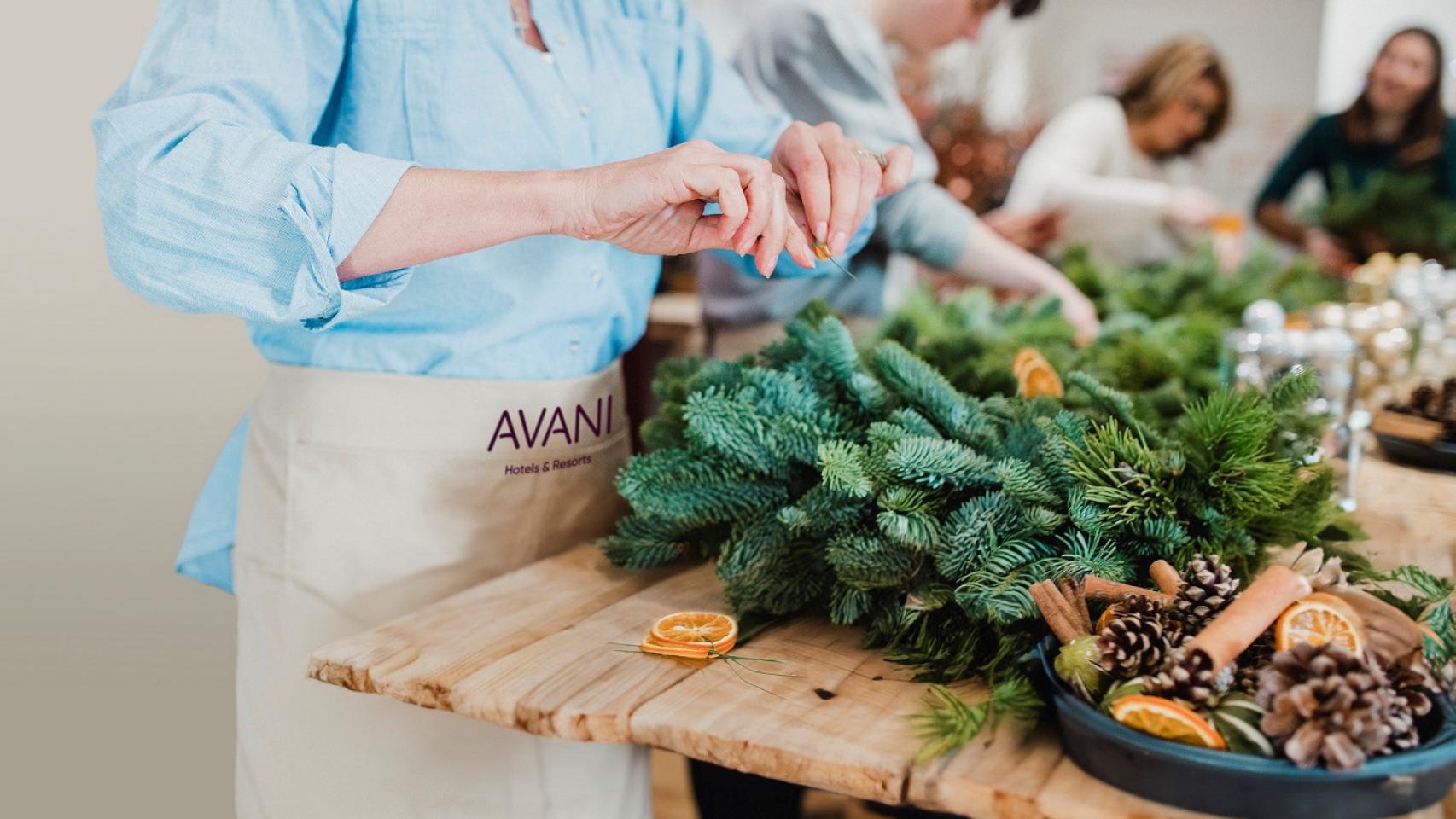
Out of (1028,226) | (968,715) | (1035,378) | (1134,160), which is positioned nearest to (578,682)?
(968,715)

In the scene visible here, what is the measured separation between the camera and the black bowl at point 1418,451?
1492 millimetres

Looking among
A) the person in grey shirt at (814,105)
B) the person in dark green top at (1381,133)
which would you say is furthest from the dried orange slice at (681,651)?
the person in dark green top at (1381,133)

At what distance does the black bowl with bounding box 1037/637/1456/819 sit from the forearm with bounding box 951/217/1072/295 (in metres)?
1.21

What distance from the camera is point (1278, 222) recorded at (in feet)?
11.7

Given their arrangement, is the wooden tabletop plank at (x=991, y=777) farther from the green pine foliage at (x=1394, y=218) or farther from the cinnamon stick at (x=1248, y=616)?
the green pine foliage at (x=1394, y=218)

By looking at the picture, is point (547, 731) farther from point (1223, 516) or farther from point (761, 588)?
point (1223, 516)

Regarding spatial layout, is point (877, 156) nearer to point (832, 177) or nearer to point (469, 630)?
point (832, 177)

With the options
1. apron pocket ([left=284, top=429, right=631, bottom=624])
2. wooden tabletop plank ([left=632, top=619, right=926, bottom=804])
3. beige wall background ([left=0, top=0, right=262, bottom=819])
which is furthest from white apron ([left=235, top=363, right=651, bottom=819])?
beige wall background ([left=0, top=0, right=262, bottom=819])

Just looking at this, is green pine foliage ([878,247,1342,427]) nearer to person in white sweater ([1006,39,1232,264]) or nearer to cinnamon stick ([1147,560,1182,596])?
cinnamon stick ([1147,560,1182,596])

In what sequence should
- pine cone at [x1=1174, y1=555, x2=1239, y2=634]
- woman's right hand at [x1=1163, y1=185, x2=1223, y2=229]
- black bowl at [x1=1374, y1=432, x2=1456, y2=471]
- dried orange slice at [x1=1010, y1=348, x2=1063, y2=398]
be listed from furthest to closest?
1. woman's right hand at [x1=1163, y1=185, x2=1223, y2=229]
2. black bowl at [x1=1374, y1=432, x2=1456, y2=471]
3. dried orange slice at [x1=1010, y1=348, x2=1063, y2=398]
4. pine cone at [x1=1174, y1=555, x2=1239, y2=634]

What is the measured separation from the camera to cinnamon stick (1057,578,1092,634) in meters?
0.78

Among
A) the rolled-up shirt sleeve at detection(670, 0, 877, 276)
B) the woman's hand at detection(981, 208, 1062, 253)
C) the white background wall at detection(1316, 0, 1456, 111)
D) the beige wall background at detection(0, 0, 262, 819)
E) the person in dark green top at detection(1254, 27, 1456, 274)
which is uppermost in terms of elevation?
the white background wall at detection(1316, 0, 1456, 111)

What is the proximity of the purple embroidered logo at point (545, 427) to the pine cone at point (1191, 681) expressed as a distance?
0.64m

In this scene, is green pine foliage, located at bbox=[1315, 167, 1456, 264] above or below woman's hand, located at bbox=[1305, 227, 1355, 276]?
above
